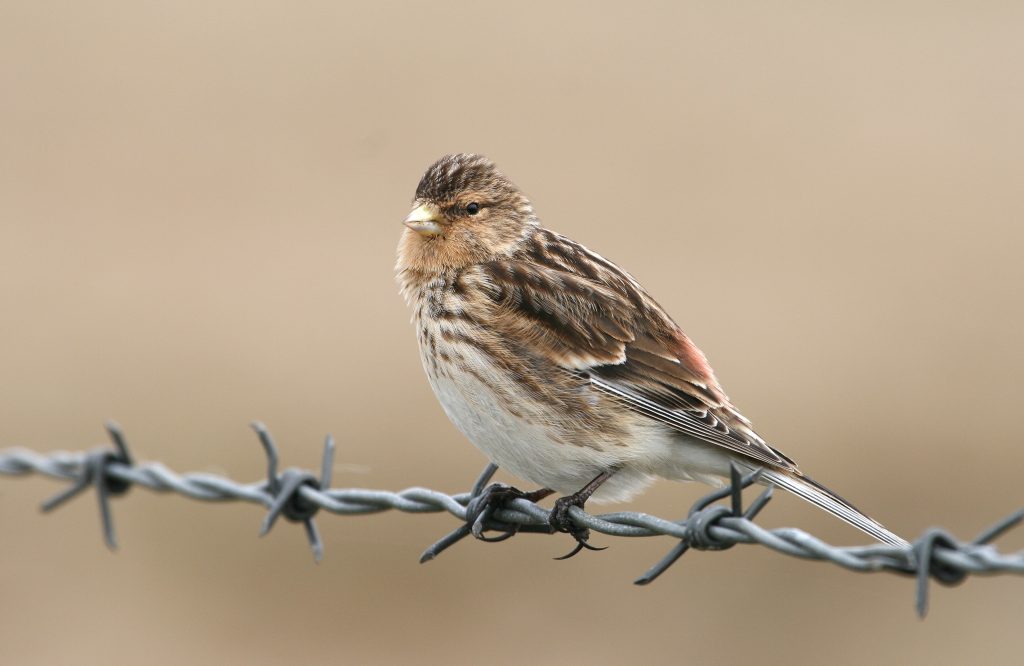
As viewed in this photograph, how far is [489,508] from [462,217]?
76.7 inches

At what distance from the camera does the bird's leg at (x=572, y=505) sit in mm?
5508

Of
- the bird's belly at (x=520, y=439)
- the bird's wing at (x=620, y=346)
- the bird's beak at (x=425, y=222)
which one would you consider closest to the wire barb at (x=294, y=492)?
the bird's belly at (x=520, y=439)

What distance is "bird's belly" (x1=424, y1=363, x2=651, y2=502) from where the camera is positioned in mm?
5980

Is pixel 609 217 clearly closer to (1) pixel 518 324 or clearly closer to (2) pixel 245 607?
(2) pixel 245 607

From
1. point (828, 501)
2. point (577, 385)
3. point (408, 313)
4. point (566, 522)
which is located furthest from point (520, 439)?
point (408, 313)

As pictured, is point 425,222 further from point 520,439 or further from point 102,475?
point 102,475

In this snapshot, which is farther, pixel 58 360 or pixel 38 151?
pixel 38 151

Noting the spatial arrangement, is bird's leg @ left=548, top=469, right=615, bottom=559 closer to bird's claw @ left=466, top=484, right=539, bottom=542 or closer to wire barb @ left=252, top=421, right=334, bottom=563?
bird's claw @ left=466, top=484, right=539, bottom=542

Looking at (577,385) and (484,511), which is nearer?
(484,511)

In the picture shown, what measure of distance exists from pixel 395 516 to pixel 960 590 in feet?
15.4

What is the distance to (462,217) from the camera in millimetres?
6887

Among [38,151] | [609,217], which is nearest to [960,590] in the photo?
[609,217]

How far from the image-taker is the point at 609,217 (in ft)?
59.1

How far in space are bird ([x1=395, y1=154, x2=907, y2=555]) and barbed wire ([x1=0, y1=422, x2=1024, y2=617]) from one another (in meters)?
0.30
